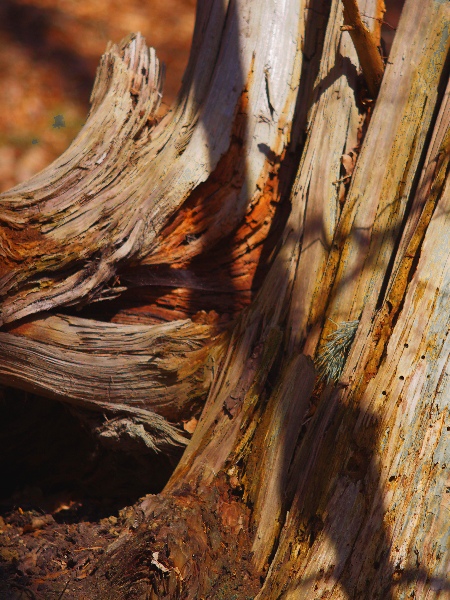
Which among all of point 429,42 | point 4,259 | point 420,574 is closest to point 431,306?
point 420,574

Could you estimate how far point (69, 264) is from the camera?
251cm

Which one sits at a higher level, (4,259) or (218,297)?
(218,297)

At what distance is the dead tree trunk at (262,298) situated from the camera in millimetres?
1755

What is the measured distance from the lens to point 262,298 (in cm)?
243

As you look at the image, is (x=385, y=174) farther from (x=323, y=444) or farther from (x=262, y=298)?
(x=323, y=444)

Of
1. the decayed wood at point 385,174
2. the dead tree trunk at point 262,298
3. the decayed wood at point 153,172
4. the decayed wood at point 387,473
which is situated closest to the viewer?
the decayed wood at point 387,473

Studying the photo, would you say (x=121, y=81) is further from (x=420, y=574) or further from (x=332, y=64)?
(x=420, y=574)

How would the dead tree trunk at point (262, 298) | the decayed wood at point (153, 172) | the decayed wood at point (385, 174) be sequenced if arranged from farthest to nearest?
the decayed wood at point (153, 172)
the decayed wood at point (385, 174)
the dead tree trunk at point (262, 298)

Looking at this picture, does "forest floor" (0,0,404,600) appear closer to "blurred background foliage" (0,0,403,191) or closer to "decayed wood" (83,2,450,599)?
"blurred background foliage" (0,0,403,191)

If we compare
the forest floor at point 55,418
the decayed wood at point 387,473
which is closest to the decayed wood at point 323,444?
the decayed wood at point 387,473

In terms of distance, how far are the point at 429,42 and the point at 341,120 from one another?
1.45 ft

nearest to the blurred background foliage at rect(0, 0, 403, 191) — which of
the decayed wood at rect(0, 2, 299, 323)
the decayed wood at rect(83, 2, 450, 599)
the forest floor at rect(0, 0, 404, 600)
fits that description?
the forest floor at rect(0, 0, 404, 600)

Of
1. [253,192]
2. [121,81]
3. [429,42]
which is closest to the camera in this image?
[429,42]

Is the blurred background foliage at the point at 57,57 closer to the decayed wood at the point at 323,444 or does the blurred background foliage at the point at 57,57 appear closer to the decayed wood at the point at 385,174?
the decayed wood at the point at 385,174
